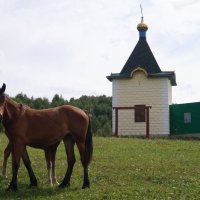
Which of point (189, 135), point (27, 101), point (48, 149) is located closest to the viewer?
point (48, 149)

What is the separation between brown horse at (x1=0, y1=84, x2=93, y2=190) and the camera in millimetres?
11555

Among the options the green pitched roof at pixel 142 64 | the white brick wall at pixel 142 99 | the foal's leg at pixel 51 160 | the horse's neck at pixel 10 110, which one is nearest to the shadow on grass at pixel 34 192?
the foal's leg at pixel 51 160

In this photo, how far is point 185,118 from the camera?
1330 inches

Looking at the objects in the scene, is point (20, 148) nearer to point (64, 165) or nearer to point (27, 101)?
point (64, 165)

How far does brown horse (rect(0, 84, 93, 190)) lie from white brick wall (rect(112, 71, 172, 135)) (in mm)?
21519

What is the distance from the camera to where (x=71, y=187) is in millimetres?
11789

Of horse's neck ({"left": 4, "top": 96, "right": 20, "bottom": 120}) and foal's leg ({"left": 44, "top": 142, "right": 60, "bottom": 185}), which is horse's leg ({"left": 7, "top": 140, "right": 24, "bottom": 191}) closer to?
horse's neck ({"left": 4, "top": 96, "right": 20, "bottom": 120})

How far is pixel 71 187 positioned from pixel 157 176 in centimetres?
251

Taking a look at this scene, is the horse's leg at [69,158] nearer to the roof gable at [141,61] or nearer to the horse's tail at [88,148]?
the horse's tail at [88,148]

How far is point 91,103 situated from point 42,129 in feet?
181

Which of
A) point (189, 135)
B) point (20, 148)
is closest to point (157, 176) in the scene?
point (20, 148)

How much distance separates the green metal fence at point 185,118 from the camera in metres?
33.2

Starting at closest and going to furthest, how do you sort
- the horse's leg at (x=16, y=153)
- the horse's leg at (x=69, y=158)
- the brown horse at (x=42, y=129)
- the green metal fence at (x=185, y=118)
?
1. the horse's leg at (x=16, y=153)
2. the brown horse at (x=42, y=129)
3. the horse's leg at (x=69, y=158)
4. the green metal fence at (x=185, y=118)

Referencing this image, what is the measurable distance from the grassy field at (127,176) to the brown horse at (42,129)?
54cm
